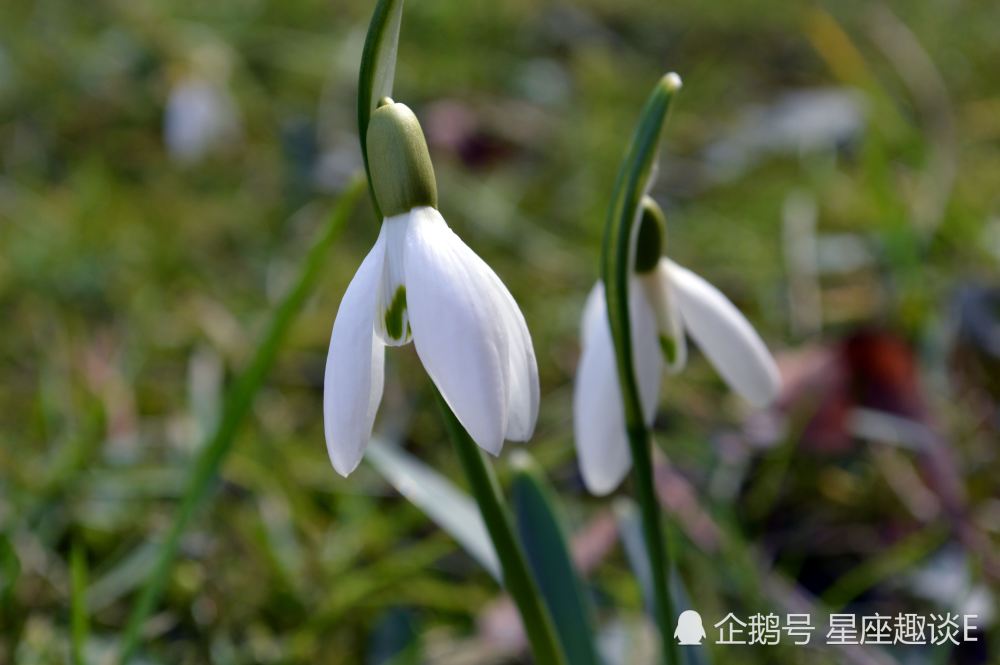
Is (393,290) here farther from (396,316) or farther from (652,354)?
(652,354)

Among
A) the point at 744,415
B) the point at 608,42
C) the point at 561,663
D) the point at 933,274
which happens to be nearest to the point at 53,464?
the point at 561,663

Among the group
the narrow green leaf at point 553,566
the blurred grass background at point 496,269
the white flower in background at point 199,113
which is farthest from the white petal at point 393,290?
the white flower in background at point 199,113

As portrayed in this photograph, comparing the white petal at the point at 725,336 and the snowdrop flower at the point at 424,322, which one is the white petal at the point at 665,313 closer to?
the white petal at the point at 725,336

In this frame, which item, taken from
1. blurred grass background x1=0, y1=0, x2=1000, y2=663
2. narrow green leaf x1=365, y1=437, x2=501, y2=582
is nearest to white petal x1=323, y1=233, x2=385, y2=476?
narrow green leaf x1=365, y1=437, x2=501, y2=582

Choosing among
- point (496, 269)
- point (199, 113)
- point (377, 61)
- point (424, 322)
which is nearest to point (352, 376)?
point (424, 322)

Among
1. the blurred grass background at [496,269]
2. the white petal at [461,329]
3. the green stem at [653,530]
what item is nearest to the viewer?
the white petal at [461,329]

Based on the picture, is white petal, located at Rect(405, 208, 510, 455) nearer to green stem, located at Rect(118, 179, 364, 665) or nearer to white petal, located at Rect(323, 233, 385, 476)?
white petal, located at Rect(323, 233, 385, 476)
